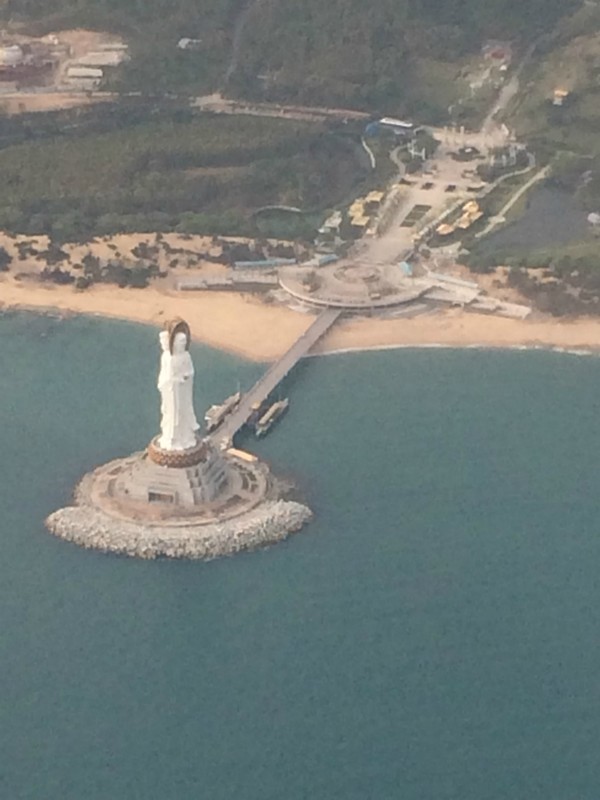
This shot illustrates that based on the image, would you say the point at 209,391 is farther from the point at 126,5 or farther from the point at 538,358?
the point at 126,5

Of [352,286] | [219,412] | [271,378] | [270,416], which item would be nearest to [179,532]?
[219,412]

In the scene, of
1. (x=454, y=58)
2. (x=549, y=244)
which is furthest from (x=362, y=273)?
(x=454, y=58)

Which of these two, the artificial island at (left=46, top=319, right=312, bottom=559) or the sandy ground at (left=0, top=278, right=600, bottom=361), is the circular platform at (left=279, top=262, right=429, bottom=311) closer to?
the sandy ground at (left=0, top=278, right=600, bottom=361)

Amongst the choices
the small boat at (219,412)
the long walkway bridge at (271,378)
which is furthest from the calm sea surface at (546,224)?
the small boat at (219,412)

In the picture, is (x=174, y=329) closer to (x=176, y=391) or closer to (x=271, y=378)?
(x=176, y=391)

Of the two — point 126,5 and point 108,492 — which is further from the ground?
point 126,5

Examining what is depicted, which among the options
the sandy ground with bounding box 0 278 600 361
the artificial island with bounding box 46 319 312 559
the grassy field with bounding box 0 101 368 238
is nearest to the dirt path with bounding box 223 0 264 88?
the grassy field with bounding box 0 101 368 238
